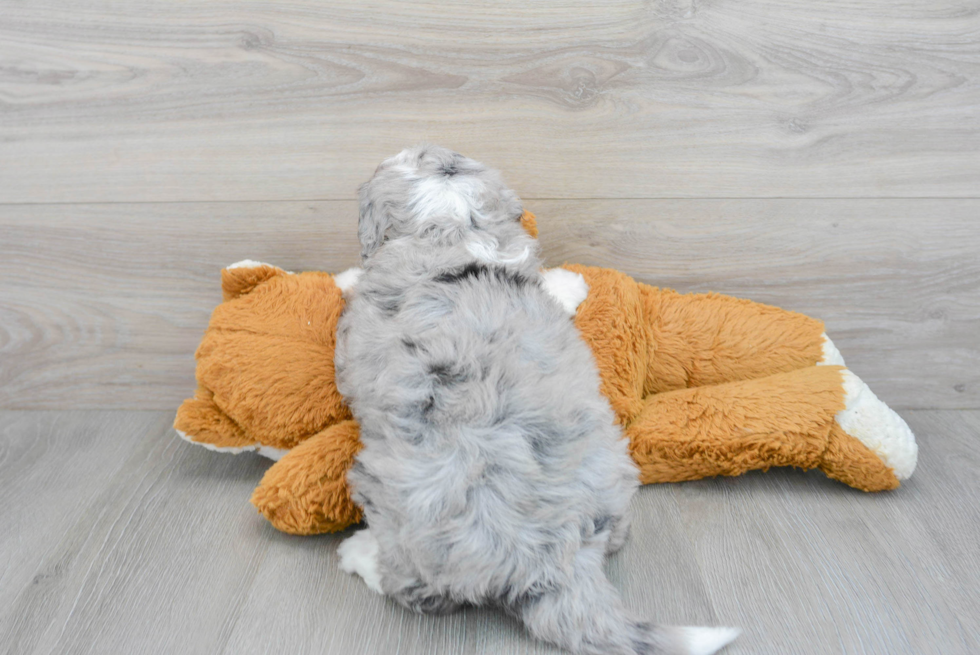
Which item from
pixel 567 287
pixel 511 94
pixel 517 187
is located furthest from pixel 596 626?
pixel 511 94

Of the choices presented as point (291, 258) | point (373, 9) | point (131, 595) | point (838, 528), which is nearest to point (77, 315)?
point (291, 258)

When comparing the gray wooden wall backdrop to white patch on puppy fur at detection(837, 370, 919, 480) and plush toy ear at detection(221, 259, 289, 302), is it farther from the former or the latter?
white patch on puppy fur at detection(837, 370, 919, 480)

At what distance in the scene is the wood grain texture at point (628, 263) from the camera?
1.50 meters

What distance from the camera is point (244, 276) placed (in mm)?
1392

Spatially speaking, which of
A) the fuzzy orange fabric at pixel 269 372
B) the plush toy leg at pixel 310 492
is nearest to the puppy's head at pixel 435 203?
the fuzzy orange fabric at pixel 269 372

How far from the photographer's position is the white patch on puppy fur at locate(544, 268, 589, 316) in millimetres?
1333

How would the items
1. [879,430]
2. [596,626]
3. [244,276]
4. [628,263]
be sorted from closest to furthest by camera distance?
[596,626] < [879,430] < [244,276] < [628,263]

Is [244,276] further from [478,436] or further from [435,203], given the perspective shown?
[478,436]

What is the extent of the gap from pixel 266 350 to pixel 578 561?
0.72 metres

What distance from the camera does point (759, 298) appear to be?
156 cm

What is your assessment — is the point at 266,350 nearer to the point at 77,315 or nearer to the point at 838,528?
the point at 77,315

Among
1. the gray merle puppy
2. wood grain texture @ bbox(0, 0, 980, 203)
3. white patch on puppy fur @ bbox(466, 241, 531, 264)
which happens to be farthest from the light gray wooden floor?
white patch on puppy fur @ bbox(466, 241, 531, 264)

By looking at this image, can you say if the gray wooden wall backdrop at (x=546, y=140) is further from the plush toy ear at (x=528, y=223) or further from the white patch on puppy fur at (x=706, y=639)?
the white patch on puppy fur at (x=706, y=639)

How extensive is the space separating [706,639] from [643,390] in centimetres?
57
